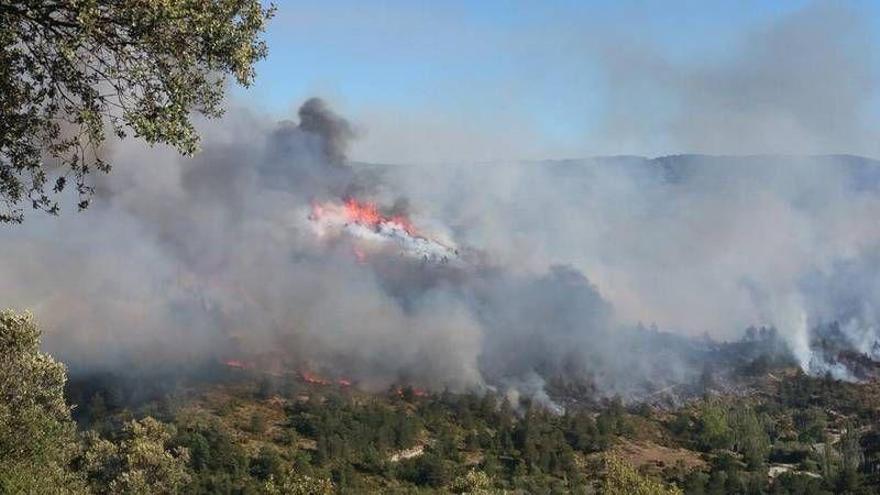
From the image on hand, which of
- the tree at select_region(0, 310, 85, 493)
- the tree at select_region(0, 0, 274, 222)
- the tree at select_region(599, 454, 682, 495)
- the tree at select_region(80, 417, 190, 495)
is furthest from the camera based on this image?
the tree at select_region(80, 417, 190, 495)

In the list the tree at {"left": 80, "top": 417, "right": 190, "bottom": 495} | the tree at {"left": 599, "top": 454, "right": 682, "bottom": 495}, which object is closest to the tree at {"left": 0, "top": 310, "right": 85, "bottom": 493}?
the tree at {"left": 599, "top": 454, "right": 682, "bottom": 495}

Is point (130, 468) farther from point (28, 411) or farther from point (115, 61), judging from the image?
point (115, 61)

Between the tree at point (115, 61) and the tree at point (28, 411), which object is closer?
the tree at point (115, 61)

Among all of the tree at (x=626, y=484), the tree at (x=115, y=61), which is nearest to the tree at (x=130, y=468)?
the tree at (x=626, y=484)

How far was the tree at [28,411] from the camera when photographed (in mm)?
40406

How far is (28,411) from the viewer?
143 feet

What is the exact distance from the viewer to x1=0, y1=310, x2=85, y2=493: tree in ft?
133

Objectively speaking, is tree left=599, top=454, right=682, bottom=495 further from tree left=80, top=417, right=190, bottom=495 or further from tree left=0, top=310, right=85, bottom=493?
tree left=80, top=417, right=190, bottom=495

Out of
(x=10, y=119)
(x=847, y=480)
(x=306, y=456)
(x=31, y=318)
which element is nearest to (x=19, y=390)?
(x=31, y=318)

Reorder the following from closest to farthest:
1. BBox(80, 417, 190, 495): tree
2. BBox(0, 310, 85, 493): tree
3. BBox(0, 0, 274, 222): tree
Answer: BBox(0, 0, 274, 222): tree
BBox(0, 310, 85, 493): tree
BBox(80, 417, 190, 495): tree

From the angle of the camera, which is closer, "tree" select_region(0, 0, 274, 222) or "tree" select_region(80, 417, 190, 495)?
"tree" select_region(0, 0, 274, 222)

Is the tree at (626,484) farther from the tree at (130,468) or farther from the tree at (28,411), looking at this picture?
the tree at (130,468)

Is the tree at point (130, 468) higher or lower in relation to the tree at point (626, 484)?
higher

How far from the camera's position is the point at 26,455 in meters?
46.8
